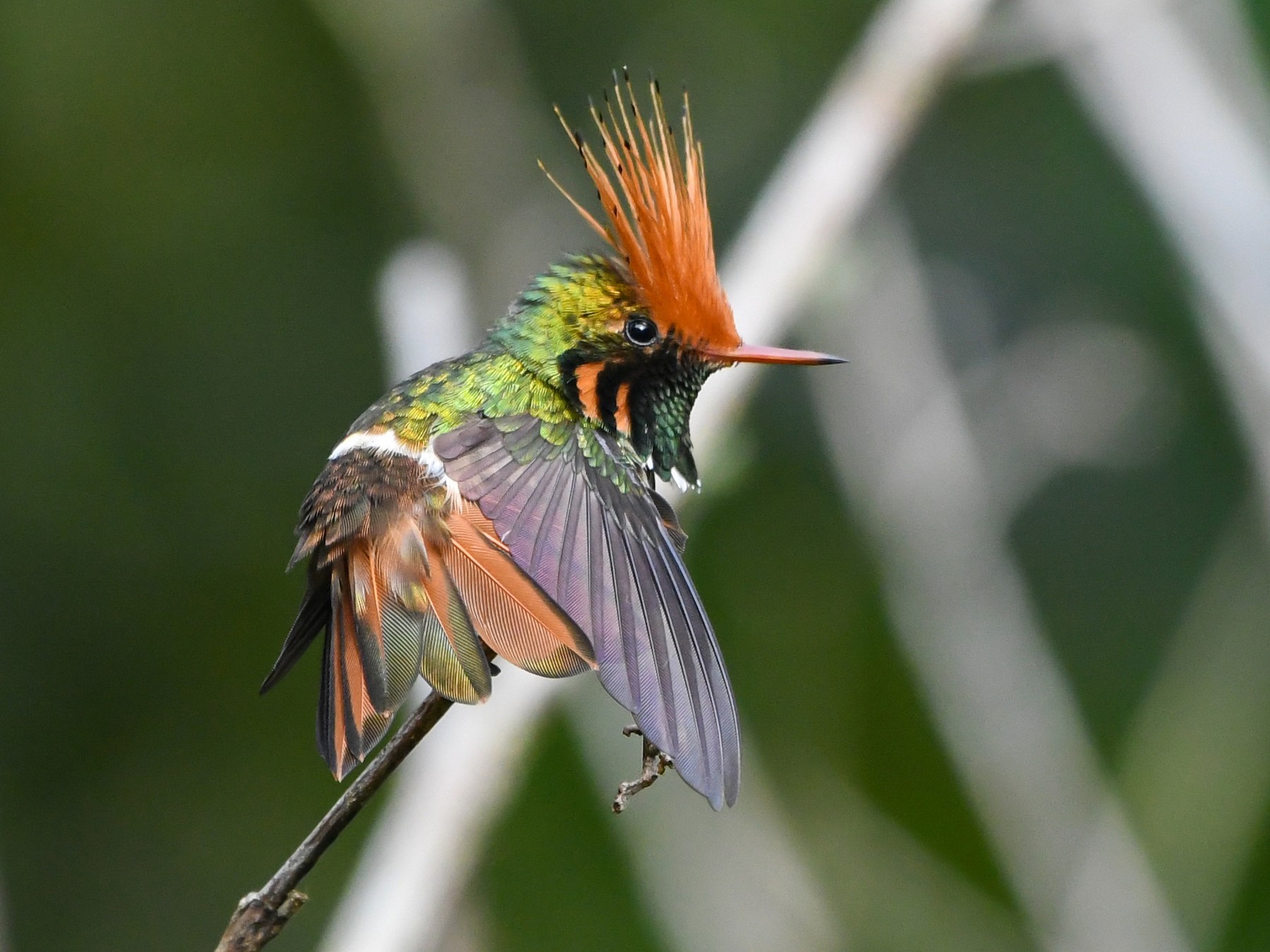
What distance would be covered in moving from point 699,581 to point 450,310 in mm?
2387

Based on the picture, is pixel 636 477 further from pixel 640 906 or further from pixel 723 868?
pixel 640 906

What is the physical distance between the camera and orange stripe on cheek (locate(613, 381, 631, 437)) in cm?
236

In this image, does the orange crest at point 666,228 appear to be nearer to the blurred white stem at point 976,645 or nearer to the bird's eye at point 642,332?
the bird's eye at point 642,332

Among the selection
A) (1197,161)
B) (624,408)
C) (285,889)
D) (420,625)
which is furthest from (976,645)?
(285,889)

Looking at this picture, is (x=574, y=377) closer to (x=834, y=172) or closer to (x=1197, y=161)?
(x=834, y=172)

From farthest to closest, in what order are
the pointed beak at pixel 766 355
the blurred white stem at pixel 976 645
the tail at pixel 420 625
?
the blurred white stem at pixel 976 645 < the pointed beak at pixel 766 355 < the tail at pixel 420 625

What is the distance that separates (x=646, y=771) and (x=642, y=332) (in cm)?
85

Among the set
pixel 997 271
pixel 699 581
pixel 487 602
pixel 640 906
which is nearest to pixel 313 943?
pixel 640 906

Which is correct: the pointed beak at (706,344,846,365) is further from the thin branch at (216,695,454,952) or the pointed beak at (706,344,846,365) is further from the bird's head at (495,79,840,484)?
the thin branch at (216,695,454,952)

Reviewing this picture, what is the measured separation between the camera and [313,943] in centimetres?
549

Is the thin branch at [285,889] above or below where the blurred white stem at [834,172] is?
below

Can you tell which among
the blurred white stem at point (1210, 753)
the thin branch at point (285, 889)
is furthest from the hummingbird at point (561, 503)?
the blurred white stem at point (1210, 753)

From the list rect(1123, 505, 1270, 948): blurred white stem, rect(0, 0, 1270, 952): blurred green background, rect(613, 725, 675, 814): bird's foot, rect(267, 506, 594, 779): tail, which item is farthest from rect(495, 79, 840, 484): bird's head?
rect(0, 0, 1270, 952): blurred green background

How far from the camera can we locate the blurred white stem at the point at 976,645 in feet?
13.0
